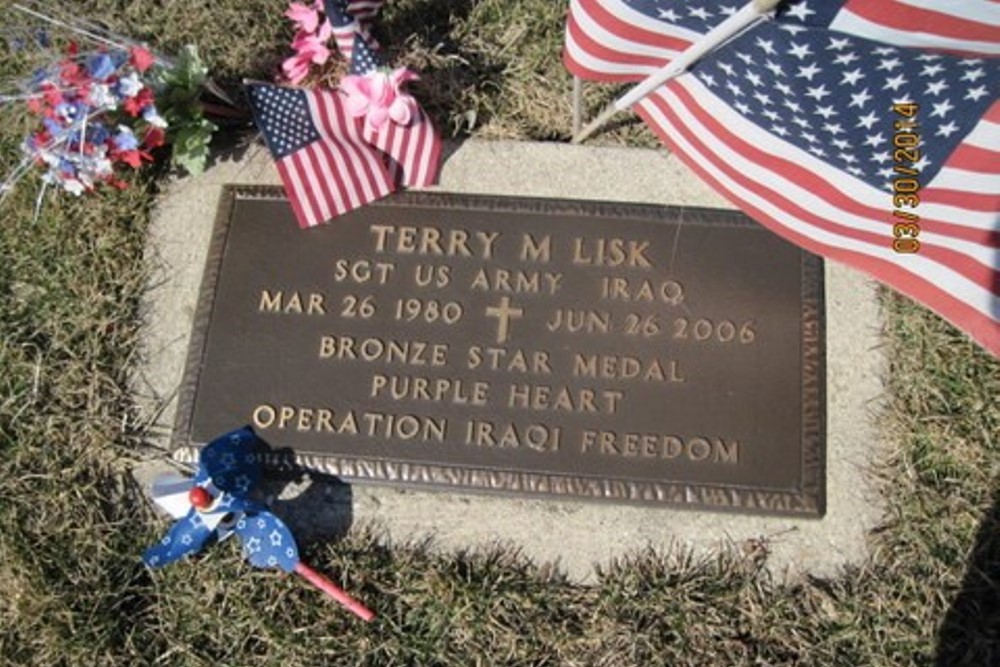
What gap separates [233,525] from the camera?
285 cm

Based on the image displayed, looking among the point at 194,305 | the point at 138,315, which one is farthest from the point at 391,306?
the point at 138,315

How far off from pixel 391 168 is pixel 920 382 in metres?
1.77

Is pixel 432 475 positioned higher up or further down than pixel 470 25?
further down

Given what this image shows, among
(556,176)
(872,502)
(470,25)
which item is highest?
(470,25)

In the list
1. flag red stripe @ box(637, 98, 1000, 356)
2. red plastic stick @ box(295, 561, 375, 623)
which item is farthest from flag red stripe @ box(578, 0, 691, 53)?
red plastic stick @ box(295, 561, 375, 623)

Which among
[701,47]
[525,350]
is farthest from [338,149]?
[701,47]

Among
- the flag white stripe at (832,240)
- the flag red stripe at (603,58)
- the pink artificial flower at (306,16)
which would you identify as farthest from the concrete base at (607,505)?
the pink artificial flower at (306,16)

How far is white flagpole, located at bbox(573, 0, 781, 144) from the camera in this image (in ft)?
6.95

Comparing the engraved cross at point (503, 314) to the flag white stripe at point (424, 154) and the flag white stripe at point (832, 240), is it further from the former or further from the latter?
the flag white stripe at point (832, 240)

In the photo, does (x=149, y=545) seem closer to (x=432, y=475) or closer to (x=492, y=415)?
(x=432, y=475)

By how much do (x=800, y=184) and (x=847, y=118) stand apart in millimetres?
242

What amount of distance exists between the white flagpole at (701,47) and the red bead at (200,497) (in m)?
1.61

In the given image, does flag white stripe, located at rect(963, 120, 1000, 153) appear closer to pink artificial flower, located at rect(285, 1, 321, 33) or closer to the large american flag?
the large american flag

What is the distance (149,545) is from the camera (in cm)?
294
